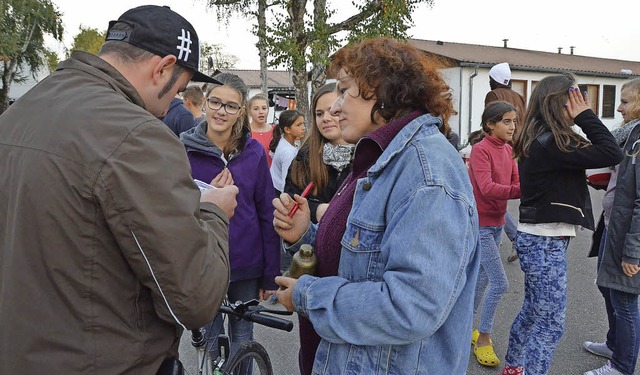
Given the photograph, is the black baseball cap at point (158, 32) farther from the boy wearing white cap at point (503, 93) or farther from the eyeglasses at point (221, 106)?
the boy wearing white cap at point (503, 93)

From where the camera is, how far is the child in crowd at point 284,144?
489cm

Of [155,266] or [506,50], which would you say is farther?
[506,50]

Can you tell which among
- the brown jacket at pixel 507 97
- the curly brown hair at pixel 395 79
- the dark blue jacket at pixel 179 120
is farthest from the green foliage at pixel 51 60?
the curly brown hair at pixel 395 79

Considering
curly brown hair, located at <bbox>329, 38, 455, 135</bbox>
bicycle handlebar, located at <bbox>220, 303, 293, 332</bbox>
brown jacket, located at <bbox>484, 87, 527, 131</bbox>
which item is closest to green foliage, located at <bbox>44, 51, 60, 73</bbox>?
brown jacket, located at <bbox>484, 87, 527, 131</bbox>

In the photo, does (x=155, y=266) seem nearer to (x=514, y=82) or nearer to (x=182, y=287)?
(x=182, y=287)

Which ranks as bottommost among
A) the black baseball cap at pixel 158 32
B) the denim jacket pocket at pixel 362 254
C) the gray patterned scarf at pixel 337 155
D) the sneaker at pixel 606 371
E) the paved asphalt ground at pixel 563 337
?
the paved asphalt ground at pixel 563 337

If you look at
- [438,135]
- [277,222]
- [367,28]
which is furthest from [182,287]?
[367,28]

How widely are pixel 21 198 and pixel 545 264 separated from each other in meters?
2.71

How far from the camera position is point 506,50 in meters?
32.2

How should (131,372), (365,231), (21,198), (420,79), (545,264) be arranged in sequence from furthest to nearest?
(545,264) < (420,79) < (365,231) < (131,372) < (21,198)

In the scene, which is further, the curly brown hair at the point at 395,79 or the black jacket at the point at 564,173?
the black jacket at the point at 564,173

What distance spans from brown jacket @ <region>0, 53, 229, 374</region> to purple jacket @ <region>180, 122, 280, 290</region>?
1454mm

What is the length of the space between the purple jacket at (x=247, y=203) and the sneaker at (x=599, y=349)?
2.52 m

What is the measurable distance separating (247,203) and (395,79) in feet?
5.00
